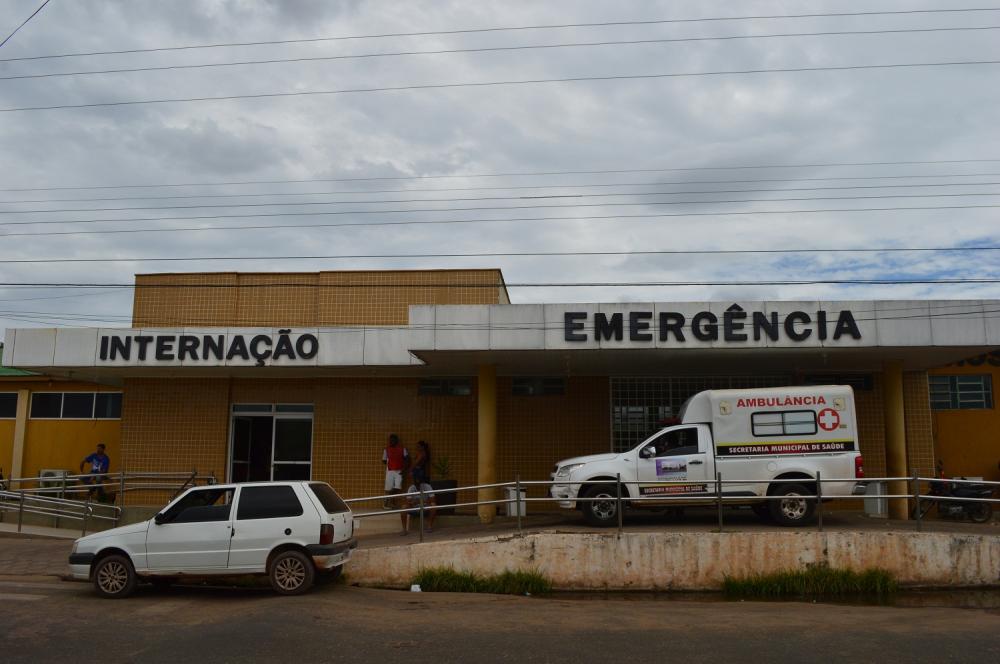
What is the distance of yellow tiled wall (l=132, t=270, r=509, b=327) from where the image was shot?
1938 centimetres

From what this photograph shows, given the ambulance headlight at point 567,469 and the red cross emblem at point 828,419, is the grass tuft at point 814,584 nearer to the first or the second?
the red cross emblem at point 828,419

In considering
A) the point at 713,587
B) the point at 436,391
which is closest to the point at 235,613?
the point at 713,587

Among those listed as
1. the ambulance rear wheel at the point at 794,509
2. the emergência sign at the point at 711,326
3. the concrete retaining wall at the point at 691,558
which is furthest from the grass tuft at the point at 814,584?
the emergência sign at the point at 711,326

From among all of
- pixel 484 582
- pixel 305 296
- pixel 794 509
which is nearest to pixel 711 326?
pixel 794 509

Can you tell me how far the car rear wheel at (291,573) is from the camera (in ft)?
35.6

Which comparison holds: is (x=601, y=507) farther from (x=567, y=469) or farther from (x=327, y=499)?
(x=327, y=499)

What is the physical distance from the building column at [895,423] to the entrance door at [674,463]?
528cm

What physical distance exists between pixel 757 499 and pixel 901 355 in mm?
5403

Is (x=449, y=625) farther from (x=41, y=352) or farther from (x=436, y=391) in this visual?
(x=41, y=352)

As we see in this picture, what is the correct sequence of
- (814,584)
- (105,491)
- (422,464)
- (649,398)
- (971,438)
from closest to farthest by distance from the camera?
1. (814,584)
2. (422,464)
3. (649,398)
4. (105,491)
5. (971,438)

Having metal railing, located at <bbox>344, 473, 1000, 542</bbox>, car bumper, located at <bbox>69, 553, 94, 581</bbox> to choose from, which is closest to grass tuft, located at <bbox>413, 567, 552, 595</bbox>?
metal railing, located at <bbox>344, 473, 1000, 542</bbox>

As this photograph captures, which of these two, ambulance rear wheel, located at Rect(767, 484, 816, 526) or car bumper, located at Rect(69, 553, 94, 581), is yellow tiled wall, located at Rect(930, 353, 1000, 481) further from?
car bumper, located at Rect(69, 553, 94, 581)

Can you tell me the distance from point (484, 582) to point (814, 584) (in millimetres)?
5082

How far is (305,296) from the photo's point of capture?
19.6m
